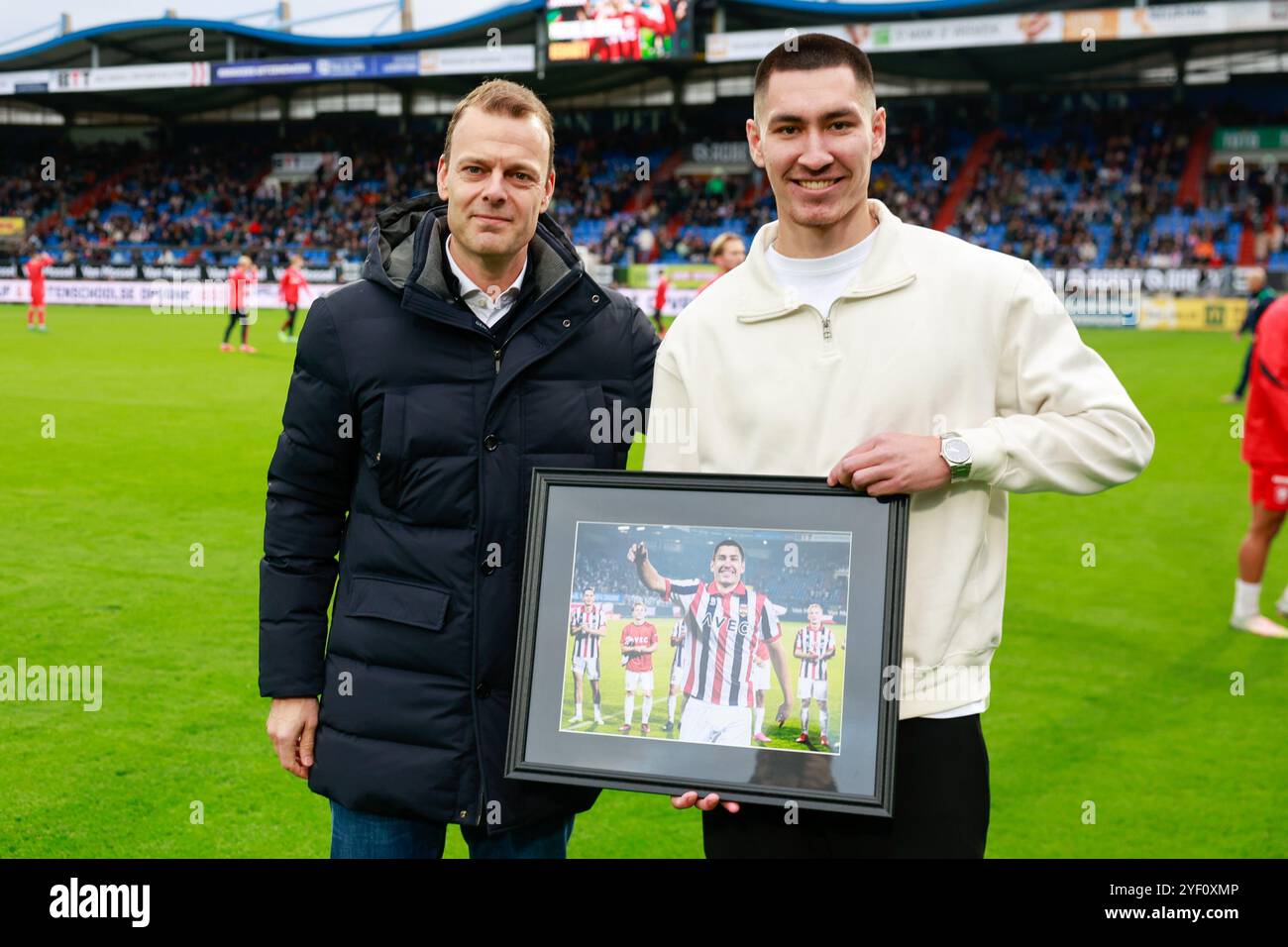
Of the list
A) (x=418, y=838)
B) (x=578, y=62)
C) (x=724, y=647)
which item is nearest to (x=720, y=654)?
(x=724, y=647)

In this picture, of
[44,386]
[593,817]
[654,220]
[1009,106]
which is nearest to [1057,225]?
[1009,106]

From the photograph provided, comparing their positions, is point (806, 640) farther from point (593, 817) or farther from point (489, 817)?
point (593, 817)

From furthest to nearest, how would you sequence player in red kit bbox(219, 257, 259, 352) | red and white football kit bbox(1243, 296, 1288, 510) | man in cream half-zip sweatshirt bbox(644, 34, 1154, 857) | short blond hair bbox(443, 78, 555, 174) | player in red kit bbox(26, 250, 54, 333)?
player in red kit bbox(26, 250, 54, 333)
player in red kit bbox(219, 257, 259, 352)
red and white football kit bbox(1243, 296, 1288, 510)
short blond hair bbox(443, 78, 555, 174)
man in cream half-zip sweatshirt bbox(644, 34, 1154, 857)

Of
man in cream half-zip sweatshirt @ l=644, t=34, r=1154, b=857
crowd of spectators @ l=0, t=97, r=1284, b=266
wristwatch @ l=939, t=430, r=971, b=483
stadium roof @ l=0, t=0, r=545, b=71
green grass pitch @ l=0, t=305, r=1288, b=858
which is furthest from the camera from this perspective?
stadium roof @ l=0, t=0, r=545, b=71

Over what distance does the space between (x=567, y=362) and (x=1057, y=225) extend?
3903 cm

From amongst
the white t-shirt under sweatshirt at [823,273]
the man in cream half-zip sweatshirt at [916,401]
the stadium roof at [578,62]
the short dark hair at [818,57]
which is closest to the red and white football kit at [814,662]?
the man in cream half-zip sweatshirt at [916,401]

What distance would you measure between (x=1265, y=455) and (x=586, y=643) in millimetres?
5763

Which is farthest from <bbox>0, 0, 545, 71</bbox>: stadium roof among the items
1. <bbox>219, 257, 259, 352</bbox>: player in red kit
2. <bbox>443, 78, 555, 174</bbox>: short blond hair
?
<bbox>443, 78, 555, 174</bbox>: short blond hair

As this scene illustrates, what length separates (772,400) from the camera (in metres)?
2.55

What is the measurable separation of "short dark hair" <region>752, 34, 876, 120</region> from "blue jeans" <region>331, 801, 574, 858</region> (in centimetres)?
176

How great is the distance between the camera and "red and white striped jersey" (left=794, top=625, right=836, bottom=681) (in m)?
2.40

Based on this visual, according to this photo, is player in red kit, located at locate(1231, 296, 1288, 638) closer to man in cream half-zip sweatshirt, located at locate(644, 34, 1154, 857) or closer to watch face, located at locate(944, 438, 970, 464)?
man in cream half-zip sweatshirt, located at locate(644, 34, 1154, 857)

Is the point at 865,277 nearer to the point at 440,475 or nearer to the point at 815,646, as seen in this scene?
the point at 815,646

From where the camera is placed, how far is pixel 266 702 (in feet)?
19.4
